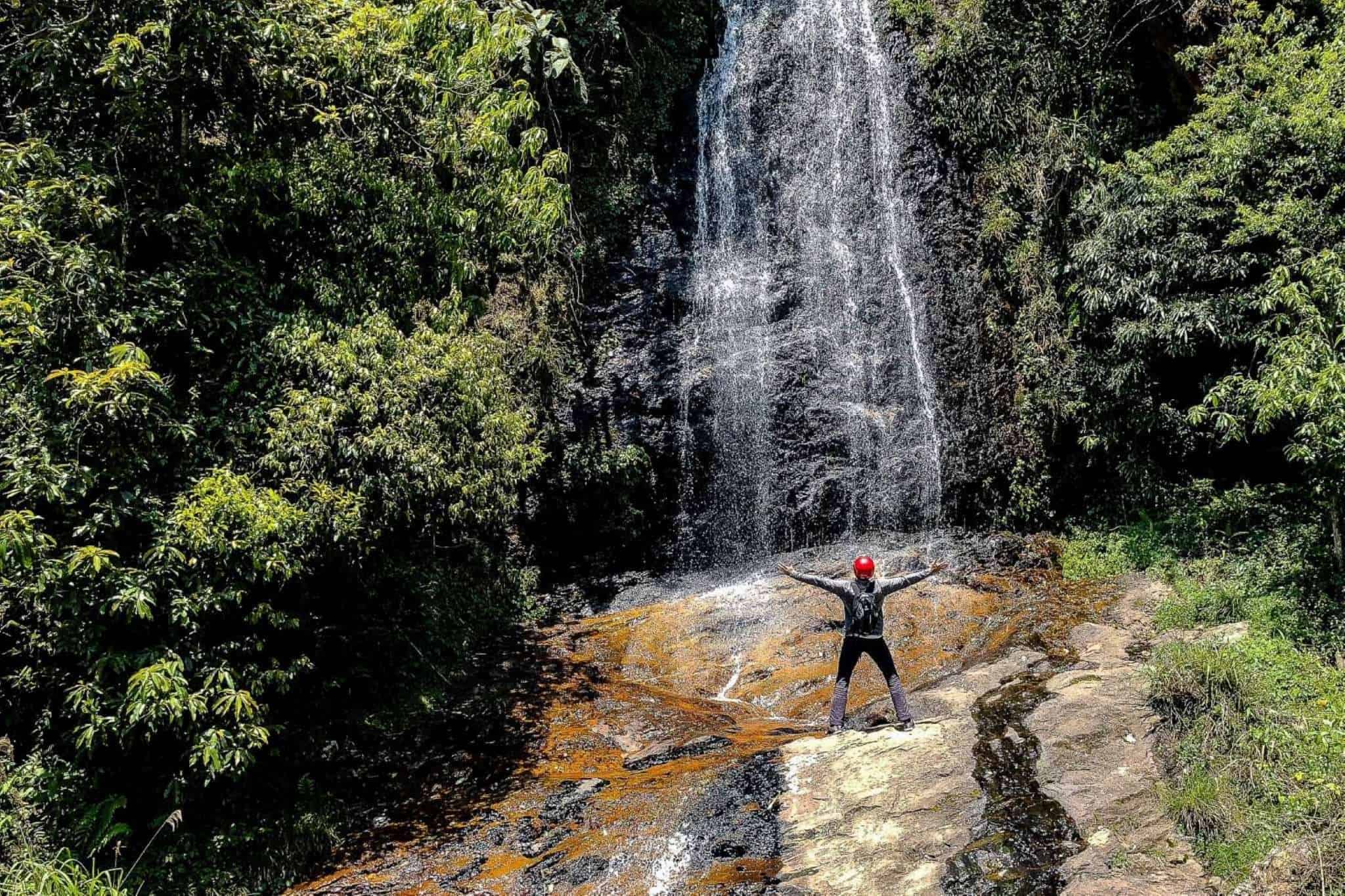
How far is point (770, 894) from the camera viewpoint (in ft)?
18.9

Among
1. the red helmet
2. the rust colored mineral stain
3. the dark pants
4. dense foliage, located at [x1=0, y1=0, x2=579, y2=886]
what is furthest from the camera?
the dark pants

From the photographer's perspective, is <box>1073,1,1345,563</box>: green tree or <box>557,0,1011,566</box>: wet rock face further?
<box>557,0,1011,566</box>: wet rock face

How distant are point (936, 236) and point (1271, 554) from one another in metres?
7.34

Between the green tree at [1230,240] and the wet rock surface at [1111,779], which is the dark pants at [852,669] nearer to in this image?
the wet rock surface at [1111,779]

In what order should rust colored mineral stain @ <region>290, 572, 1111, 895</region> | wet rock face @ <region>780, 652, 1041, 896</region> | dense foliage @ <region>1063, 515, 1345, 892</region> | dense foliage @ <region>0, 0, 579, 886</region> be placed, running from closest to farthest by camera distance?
dense foliage @ <region>1063, 515, 1345, 892</region> → wet rock face @ <region>780, 652, 1041, 896</region> → dense foliage @ <region>0, 0, 579, 886</region> → rust colored mineral stain @ <region>290, 572, 1111, 895</region>

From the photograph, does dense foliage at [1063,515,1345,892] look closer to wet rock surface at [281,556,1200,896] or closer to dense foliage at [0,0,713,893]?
wet rock surface at [281,556,1200,896]

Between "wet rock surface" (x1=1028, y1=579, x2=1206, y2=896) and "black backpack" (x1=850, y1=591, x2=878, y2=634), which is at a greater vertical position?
"black backpack" (x1=850, y1=591, x2=878, y2=634)

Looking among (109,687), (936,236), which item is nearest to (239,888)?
(109,687)

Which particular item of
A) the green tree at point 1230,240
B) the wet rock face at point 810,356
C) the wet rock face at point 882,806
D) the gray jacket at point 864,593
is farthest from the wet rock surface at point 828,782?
the wet rock face at point 810,356

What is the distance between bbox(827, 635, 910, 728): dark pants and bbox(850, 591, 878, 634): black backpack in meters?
0.09

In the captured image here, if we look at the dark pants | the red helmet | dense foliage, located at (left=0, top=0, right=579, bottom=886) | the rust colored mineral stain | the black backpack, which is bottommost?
the rust colored mineral stain

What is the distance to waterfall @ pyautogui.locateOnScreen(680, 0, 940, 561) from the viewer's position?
14.3m

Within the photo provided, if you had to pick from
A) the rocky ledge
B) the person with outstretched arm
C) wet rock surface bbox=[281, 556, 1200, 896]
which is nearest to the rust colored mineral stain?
wet rock surface bbox=[281, 556, 1200, 896]

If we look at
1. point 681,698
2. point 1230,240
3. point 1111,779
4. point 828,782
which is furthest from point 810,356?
point 1111,779
